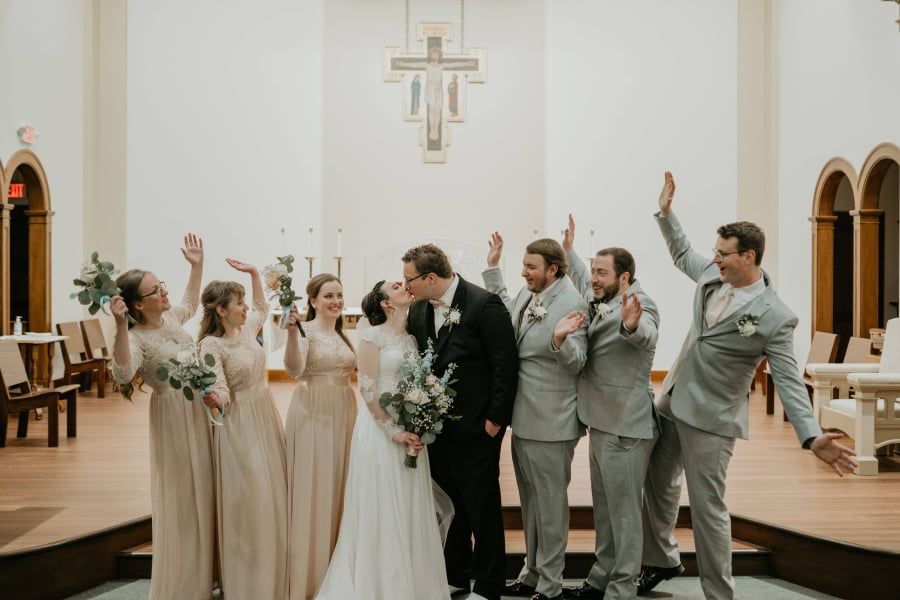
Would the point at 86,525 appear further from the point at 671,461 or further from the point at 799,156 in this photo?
the point at 799,156

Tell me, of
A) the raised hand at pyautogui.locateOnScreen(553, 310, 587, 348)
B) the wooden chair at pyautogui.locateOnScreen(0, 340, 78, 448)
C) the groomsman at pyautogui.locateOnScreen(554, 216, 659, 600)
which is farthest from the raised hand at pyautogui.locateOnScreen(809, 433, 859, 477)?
the wooden chair at pyautogui.locateOnScreen(0, 340, 78, 448)

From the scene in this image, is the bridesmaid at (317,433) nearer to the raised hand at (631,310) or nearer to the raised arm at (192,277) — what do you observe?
the raised arm at (192,277)

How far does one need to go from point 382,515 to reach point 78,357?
783cm

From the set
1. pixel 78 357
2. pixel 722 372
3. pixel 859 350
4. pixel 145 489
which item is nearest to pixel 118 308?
pixel 145 489

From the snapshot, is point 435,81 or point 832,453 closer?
point 832,453

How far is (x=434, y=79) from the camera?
38.4ft

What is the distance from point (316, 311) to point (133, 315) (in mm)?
831

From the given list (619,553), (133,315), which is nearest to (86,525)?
(133,315)

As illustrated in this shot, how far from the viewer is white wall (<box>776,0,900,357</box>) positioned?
861cm

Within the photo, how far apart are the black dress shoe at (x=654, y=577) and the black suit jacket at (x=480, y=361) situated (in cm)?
108

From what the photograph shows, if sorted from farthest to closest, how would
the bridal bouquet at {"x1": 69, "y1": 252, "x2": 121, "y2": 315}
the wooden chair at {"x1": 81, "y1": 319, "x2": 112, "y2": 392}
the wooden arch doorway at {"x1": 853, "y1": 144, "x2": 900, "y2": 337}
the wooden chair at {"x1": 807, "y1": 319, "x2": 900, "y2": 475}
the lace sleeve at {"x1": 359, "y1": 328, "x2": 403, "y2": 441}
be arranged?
1. the wooden chair at {"x1": 81, "y1": 319, "x2": 112, "y2": 392}
2. the wooden arch doorway at {"x1": 853, "y1": 144, "x2": 900, "y2": 337}
3. the wooden chair at {"x1": 807, "y1": 319, "x2": 900, "y2": 475}
4. the lace sleeve at {"x1": 359, "y1": 328, "x2": 403, "y2": 441}
5. the bridal bouquet at {"x1": 69, "y1": 252, "x2": 121, "y2": 315}

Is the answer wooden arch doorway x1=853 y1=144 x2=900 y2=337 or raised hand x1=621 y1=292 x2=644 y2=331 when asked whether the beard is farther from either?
wooden arch doorway x1=853 y1=144 x2=900 y2=337

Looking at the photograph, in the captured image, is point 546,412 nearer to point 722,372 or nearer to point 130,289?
point 722,372

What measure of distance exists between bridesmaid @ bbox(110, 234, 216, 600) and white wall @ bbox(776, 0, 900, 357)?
7370 mm
